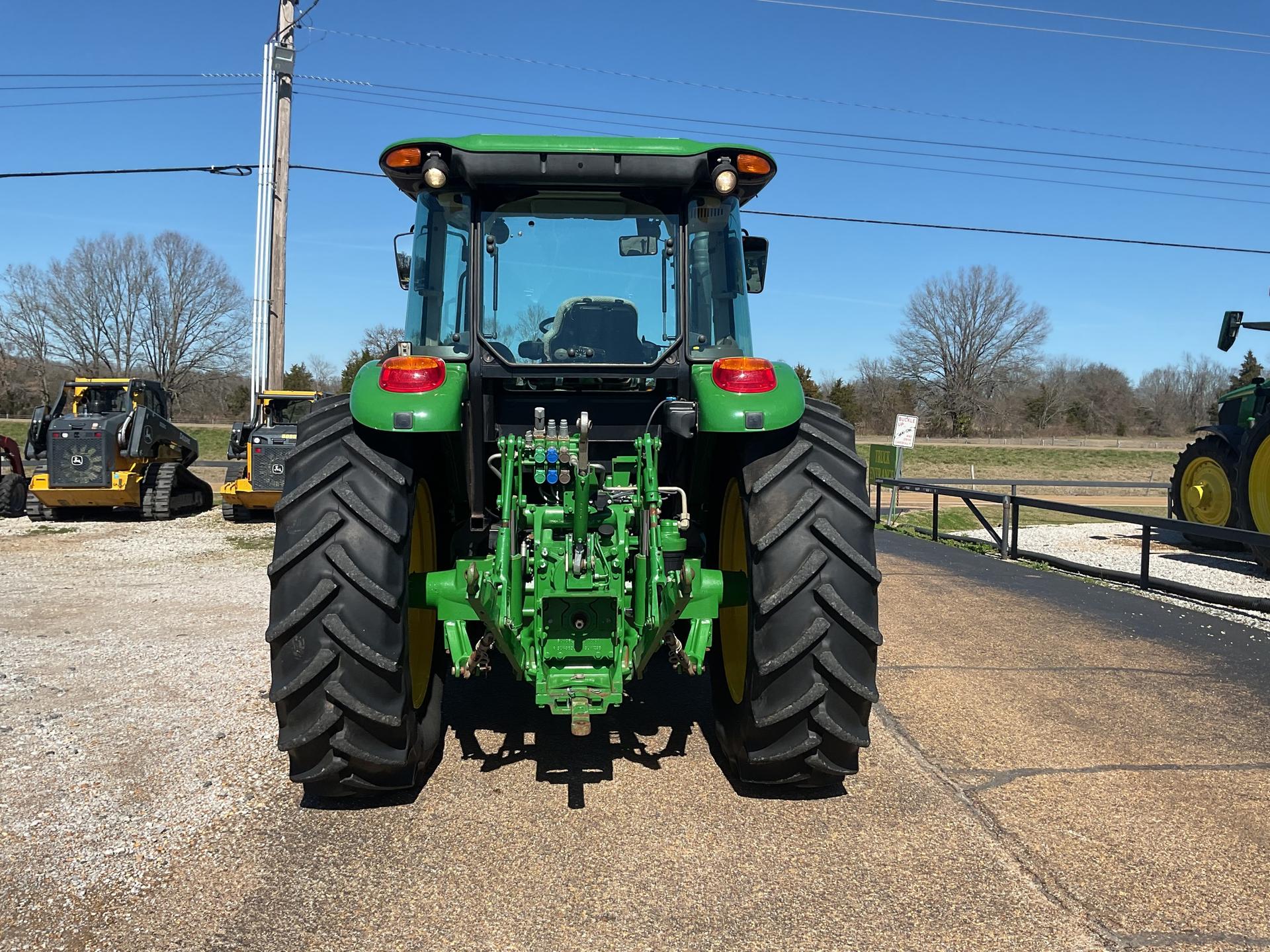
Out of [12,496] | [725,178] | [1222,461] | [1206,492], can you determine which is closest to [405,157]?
[725,178]

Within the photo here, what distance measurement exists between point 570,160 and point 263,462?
11363 millimetres

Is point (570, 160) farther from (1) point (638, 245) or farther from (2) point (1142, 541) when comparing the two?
(2) point (1142, 541)

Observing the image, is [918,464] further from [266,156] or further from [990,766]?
[990,766]

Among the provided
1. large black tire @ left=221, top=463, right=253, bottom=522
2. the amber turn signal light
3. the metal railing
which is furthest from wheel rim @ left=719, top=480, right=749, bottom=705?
large black tire @ left=221, top=463, right=253, bottom=522

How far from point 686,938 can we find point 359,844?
1.23 metres

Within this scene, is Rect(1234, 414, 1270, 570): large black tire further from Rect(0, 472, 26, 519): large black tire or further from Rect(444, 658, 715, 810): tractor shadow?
Rect(0, 472, 26, 519): large black tire

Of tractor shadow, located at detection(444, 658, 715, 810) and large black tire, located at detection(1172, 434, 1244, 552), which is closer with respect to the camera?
tractor shadow, located at detection(444, 658, 715, 810)

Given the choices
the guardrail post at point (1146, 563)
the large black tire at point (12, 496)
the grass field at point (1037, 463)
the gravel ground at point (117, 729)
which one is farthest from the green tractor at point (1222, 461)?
the grass field at point (1037, 463)

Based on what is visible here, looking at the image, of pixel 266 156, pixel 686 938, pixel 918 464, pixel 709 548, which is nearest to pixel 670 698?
pixel 709 548

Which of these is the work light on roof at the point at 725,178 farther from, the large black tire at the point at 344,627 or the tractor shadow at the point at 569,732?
the tractor shadow at the point at 569,732

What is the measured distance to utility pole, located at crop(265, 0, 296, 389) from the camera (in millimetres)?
14688

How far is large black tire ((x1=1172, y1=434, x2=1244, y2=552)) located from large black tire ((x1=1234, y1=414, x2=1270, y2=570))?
1224 mm

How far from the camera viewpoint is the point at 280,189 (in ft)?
49.5

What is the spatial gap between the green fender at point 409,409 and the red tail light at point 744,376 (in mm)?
1031
